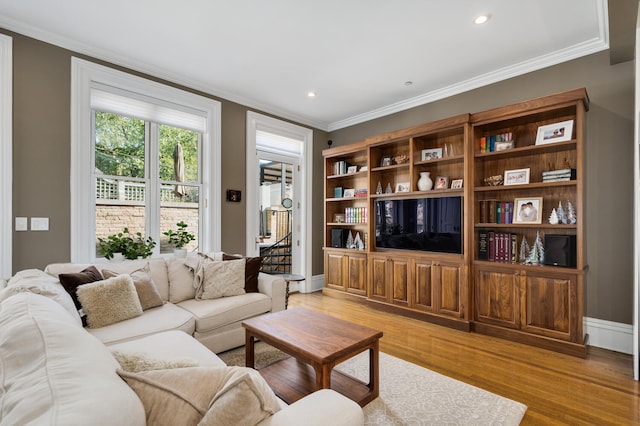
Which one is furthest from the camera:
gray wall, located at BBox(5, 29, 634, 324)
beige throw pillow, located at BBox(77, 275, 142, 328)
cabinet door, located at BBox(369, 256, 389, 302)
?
cabinet door, located at BBox(369, 256, 389, 302)

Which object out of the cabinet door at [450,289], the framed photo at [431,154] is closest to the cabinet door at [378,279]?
the cabinet door at [450,289]

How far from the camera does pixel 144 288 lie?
2.72 m

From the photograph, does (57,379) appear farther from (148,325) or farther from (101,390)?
(148,325)

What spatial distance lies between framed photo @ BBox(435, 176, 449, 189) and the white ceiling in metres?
1.10

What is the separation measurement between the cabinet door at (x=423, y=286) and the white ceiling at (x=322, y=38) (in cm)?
221

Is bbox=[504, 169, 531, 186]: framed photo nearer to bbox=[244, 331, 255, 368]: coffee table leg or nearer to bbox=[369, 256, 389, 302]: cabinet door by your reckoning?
bbox=[369, 256, 389, 302]: cabinet door

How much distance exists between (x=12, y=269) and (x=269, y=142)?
329 centimetres

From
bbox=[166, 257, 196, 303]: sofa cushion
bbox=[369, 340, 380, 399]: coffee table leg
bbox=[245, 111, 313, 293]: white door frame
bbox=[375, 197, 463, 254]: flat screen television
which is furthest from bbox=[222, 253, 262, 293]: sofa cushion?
bbox=[375, 197, 463, 254]: flat screen television

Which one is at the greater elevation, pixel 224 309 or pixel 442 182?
pixel 442 182

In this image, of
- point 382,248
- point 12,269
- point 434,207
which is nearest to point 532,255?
point 434,207

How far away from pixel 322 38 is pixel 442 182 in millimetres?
2187

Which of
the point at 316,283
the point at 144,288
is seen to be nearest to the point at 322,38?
the point at 144,288

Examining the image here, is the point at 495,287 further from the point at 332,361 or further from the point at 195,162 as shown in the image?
the point at 195,162

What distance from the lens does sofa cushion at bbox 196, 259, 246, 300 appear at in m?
3.10
